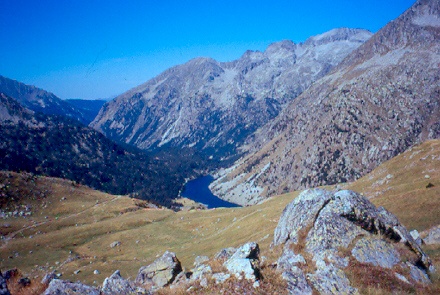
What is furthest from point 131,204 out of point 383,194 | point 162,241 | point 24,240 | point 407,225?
point 407,225

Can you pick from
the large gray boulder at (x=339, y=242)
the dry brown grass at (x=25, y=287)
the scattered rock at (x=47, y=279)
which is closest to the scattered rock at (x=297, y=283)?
the large gray boulder at (x=339, y=242)

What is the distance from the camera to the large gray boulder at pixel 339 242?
15.7m

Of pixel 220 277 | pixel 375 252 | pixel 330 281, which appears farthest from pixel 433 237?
pixel 220 277

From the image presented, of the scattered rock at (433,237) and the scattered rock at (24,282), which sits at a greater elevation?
the scattered rock at (24,282)

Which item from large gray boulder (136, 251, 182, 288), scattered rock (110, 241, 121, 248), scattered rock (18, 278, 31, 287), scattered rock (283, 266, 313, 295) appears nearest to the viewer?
scattered rock (283, 266, 313, 295)

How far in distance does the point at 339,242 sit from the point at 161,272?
53.1 ft

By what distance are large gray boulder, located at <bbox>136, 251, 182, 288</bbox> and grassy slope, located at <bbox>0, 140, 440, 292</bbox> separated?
71.5ft

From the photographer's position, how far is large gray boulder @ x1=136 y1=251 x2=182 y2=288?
2302 centimetres

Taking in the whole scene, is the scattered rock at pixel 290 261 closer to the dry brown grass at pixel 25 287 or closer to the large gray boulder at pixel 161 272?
the large gray boulder at pixel 161 272

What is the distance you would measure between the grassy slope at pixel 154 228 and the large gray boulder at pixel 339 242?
17.0 ft

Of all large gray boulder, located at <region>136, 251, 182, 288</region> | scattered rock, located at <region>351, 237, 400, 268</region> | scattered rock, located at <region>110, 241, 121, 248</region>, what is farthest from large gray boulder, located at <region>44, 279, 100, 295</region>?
scattered rock, located at <region>110, 241, 121, 248</region>

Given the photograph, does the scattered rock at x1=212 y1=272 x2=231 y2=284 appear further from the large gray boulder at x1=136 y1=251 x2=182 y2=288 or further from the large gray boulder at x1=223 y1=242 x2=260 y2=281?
the large gray boulder at x1=136 y1=251 x2=182 y2=288

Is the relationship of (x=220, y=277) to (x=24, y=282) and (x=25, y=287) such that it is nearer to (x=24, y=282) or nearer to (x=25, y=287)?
(x=25, y=287)

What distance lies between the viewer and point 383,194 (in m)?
52.8
